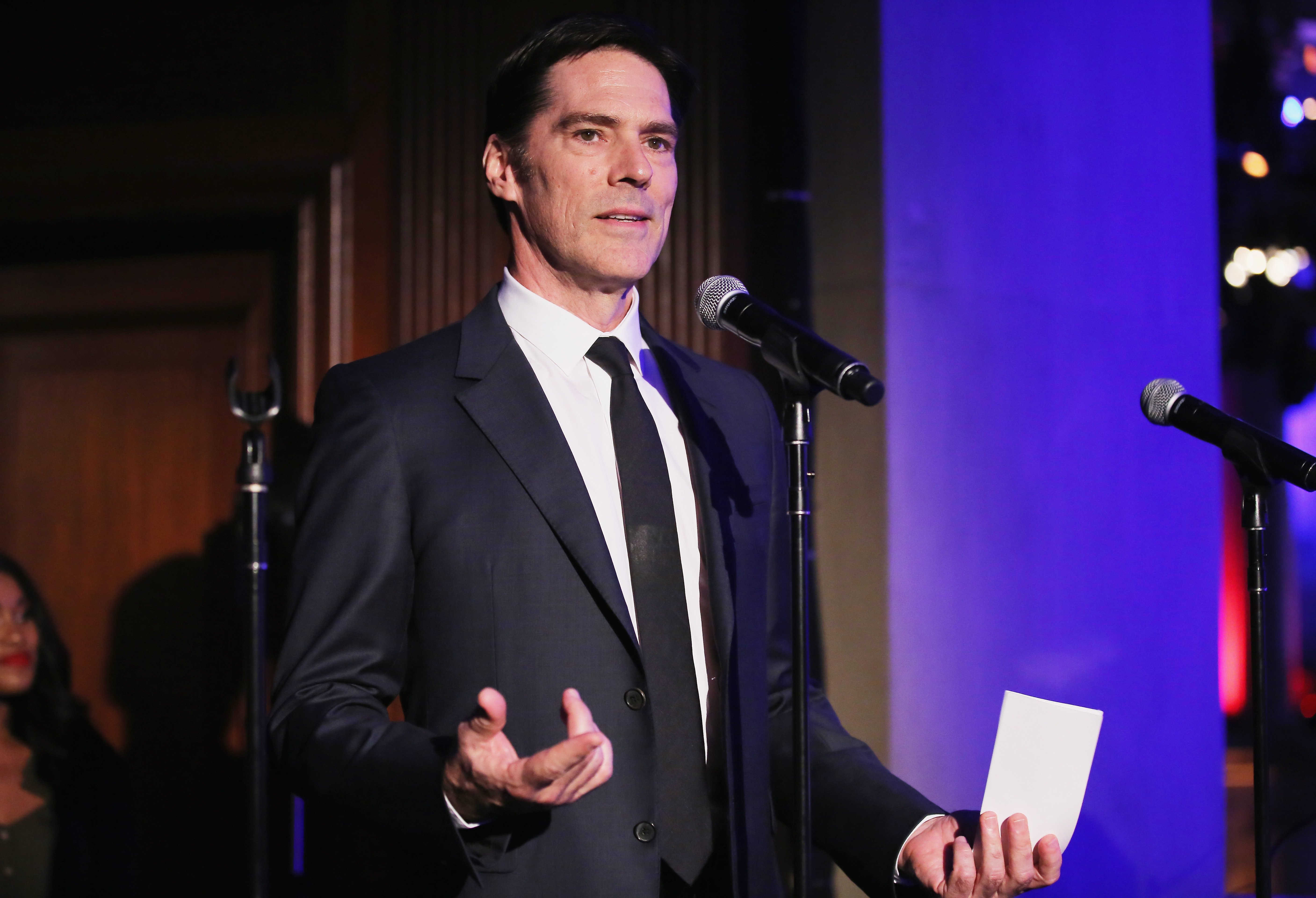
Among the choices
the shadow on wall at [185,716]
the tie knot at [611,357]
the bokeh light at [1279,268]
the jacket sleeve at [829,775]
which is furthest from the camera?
the bokeh light at [1279,268]

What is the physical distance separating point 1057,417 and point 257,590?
6.23 feet

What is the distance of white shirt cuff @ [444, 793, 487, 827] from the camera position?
122 cm

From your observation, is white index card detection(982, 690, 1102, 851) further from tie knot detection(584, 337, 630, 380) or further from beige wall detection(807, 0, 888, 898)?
beige wall detection(807, 0, 888, 898)

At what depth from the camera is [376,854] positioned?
279 cm

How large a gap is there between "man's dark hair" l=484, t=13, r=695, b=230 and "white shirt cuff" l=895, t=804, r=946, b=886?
1051mm

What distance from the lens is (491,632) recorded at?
146 cm

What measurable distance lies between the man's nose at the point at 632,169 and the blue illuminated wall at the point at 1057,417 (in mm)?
1257

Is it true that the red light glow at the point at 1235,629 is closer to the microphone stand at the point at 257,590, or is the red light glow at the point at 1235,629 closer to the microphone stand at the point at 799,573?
the microphone stand at the point at 257,590

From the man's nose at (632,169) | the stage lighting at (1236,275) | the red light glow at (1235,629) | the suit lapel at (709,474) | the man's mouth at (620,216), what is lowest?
the red light glow at (1235,629)

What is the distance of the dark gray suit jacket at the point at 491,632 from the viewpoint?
140 centimetres

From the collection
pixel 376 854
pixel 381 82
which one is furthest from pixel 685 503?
pixel 381 82

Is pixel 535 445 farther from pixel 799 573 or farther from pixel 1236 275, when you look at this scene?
pixel 1236 275

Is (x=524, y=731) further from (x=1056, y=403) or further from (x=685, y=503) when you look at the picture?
(x=1056, y=403)

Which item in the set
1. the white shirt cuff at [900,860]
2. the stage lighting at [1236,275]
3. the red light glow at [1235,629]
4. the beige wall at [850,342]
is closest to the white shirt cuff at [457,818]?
the white shirt cuff at [900,860]
